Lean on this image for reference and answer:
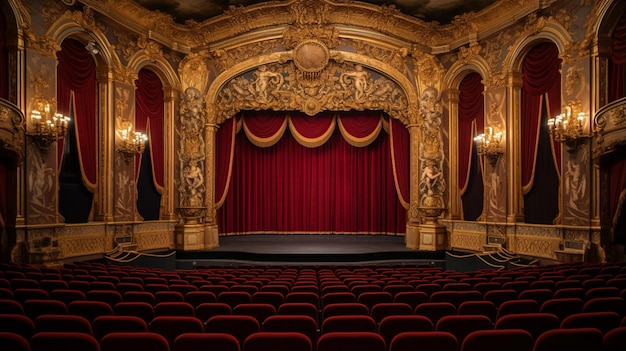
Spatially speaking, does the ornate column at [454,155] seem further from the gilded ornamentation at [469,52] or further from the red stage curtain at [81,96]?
the red stage curtain at [81,96]

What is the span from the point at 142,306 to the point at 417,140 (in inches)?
437

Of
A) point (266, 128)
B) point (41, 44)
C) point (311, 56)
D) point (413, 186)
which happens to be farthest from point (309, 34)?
point (41, 44)

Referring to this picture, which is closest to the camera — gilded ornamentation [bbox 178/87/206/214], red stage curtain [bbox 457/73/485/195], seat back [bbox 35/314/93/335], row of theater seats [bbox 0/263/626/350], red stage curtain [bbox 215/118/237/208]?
row of theater seats [bbox 0/263/626/350]

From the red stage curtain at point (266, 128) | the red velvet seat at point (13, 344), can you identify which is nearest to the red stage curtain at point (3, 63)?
the red stage curtain at point (266, 128)

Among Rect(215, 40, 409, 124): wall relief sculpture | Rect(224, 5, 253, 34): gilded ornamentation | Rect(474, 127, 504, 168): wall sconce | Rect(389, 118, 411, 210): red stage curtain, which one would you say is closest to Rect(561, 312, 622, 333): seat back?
Rect(474, 127, 504, 168): wall sconce

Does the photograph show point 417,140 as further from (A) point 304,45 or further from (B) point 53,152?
(B) point 53,152

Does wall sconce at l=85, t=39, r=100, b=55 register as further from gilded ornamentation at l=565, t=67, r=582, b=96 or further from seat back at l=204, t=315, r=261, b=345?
gilded ornamentation at l=565, t=67, r=582, b=96

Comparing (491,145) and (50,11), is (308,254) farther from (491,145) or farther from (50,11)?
(50,11)

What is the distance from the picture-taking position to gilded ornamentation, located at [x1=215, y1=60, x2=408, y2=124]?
44.1ft

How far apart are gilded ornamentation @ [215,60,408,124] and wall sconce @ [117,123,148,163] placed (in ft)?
8.95

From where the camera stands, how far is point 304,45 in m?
13.1

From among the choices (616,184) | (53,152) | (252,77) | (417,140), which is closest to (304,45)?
(252,77)

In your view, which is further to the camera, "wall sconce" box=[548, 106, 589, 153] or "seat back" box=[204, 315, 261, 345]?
"wall sconce" box=[548, 106, 589, 153]

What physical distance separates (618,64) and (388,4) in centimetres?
626
